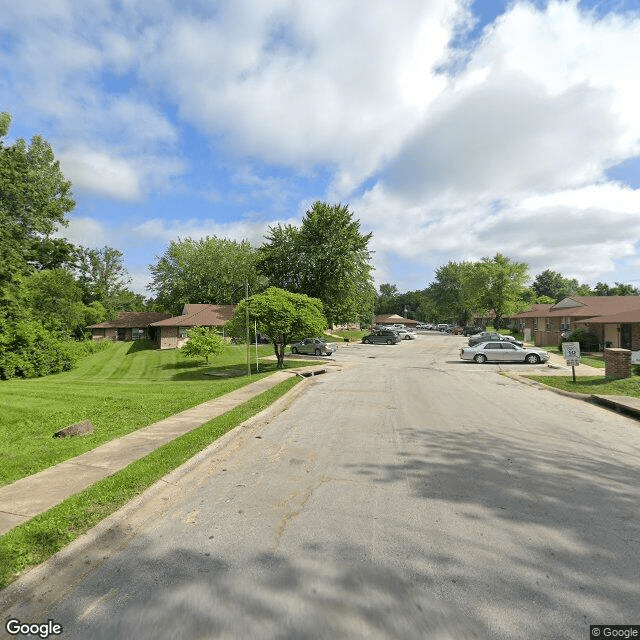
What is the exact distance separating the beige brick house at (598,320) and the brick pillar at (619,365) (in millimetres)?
12165

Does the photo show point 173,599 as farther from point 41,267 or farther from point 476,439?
point 41,267

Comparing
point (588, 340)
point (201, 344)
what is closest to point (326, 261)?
point (201, 344)

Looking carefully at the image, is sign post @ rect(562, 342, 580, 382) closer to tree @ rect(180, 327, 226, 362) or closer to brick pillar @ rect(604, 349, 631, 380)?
brick pillar @ rect(604, 349, 631, 380)

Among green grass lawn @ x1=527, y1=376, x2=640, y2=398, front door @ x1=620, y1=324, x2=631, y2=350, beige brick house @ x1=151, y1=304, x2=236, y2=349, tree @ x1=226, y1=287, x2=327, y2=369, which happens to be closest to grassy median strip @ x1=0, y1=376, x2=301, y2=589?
green grass lawn @ x1=527, y1=376, x2=640, y2=398

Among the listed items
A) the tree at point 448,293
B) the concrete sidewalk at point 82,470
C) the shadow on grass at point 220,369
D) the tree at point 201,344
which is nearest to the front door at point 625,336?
the shadow on grass at point 220,369

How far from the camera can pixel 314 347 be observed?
3403cm

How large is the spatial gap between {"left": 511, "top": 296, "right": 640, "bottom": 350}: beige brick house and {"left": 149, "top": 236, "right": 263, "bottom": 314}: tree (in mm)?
37729

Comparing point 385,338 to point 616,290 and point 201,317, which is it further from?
point 616,290

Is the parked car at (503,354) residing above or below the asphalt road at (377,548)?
above

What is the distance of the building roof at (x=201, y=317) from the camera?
42500 millimetres

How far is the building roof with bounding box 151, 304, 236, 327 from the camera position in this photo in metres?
42.5

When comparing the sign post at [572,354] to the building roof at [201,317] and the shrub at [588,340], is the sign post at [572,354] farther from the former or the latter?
the building roof at [201,317]

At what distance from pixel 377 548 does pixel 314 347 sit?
30.2 m

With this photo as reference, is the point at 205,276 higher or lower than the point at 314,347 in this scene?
higher
